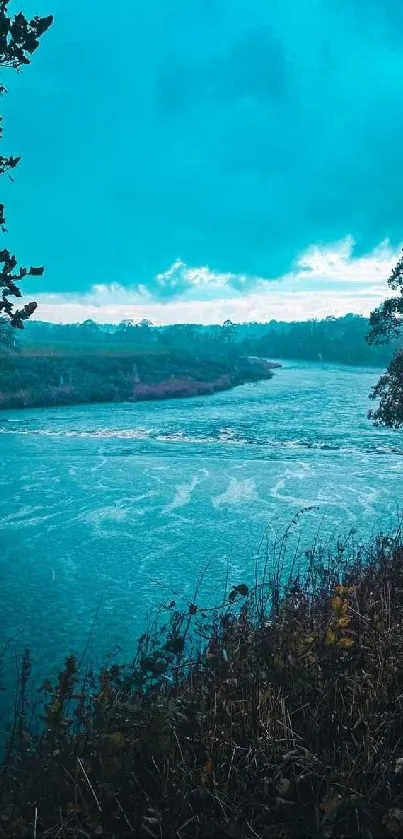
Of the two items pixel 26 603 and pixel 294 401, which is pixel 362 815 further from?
pixel 294 401

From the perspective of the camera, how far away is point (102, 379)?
64500 millimetres

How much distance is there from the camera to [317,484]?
79.4ft

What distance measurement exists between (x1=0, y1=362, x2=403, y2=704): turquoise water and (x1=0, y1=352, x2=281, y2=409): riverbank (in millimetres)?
13116

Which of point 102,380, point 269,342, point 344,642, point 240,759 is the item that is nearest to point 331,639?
point 344,642

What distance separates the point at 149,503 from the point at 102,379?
4407 centimetres

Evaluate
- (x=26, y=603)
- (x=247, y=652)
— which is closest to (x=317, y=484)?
(x=26, y=603)

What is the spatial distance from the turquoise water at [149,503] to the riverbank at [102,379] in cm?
1312

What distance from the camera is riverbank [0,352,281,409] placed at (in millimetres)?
56000

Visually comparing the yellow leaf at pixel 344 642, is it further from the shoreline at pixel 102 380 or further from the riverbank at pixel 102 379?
the shoreline at pixel 102 380

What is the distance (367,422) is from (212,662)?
36.6 m

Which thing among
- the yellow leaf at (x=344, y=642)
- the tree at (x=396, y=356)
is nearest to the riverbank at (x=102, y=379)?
the tree at (x=396, y=356)

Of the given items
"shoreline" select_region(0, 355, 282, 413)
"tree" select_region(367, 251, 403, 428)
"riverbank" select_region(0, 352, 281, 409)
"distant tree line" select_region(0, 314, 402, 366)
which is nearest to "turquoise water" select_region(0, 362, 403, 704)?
"tree" select_region(367, 251, 403, 428)

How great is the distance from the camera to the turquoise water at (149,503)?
13.4m

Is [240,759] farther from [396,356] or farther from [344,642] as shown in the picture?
[396,356]
